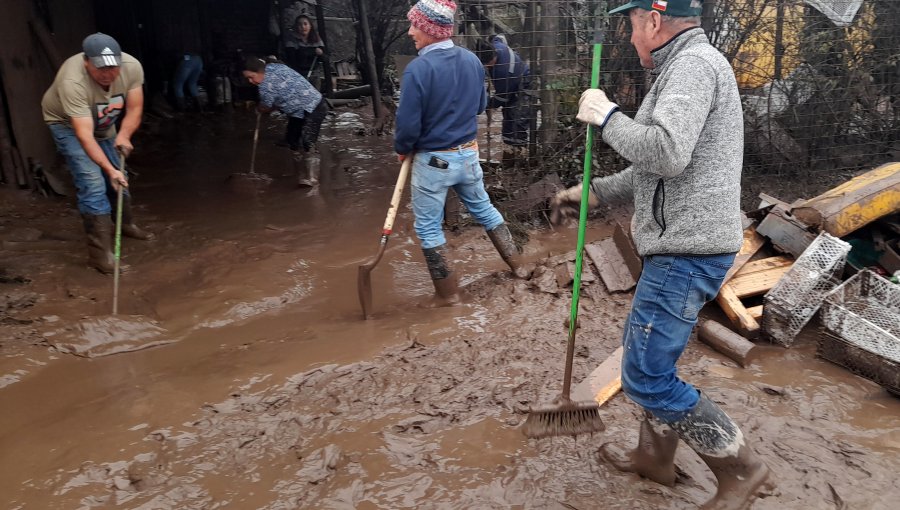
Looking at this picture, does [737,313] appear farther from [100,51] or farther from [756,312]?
[100,51]

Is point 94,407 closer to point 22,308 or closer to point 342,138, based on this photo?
point 22,308

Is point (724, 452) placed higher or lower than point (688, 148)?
lower

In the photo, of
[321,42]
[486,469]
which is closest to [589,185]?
[486,469]

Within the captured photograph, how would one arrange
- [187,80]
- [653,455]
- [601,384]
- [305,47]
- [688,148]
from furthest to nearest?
[305,47]
[187,80]
[601,384]
[653,455]
[688,148]

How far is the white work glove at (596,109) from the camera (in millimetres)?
2486

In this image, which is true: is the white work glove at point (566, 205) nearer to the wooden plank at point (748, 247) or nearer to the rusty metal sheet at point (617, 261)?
the rusty metal sheet at point (617, 261)

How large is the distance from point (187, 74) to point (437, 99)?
9480 millimetres

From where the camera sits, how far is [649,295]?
2.54 metres

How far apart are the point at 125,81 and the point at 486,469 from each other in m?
4.45

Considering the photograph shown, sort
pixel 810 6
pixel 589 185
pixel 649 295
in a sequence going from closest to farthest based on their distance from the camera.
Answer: pixel 649 295, pixel 589 185, pixel 810 6

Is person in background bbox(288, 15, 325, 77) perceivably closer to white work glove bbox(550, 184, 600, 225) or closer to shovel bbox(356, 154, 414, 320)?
shovel bbox(356, 154, 414, 320)

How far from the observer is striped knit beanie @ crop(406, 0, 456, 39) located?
434 cm

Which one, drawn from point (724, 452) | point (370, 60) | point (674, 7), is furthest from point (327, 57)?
point (724, 452)

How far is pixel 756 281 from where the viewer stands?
4723 mm
